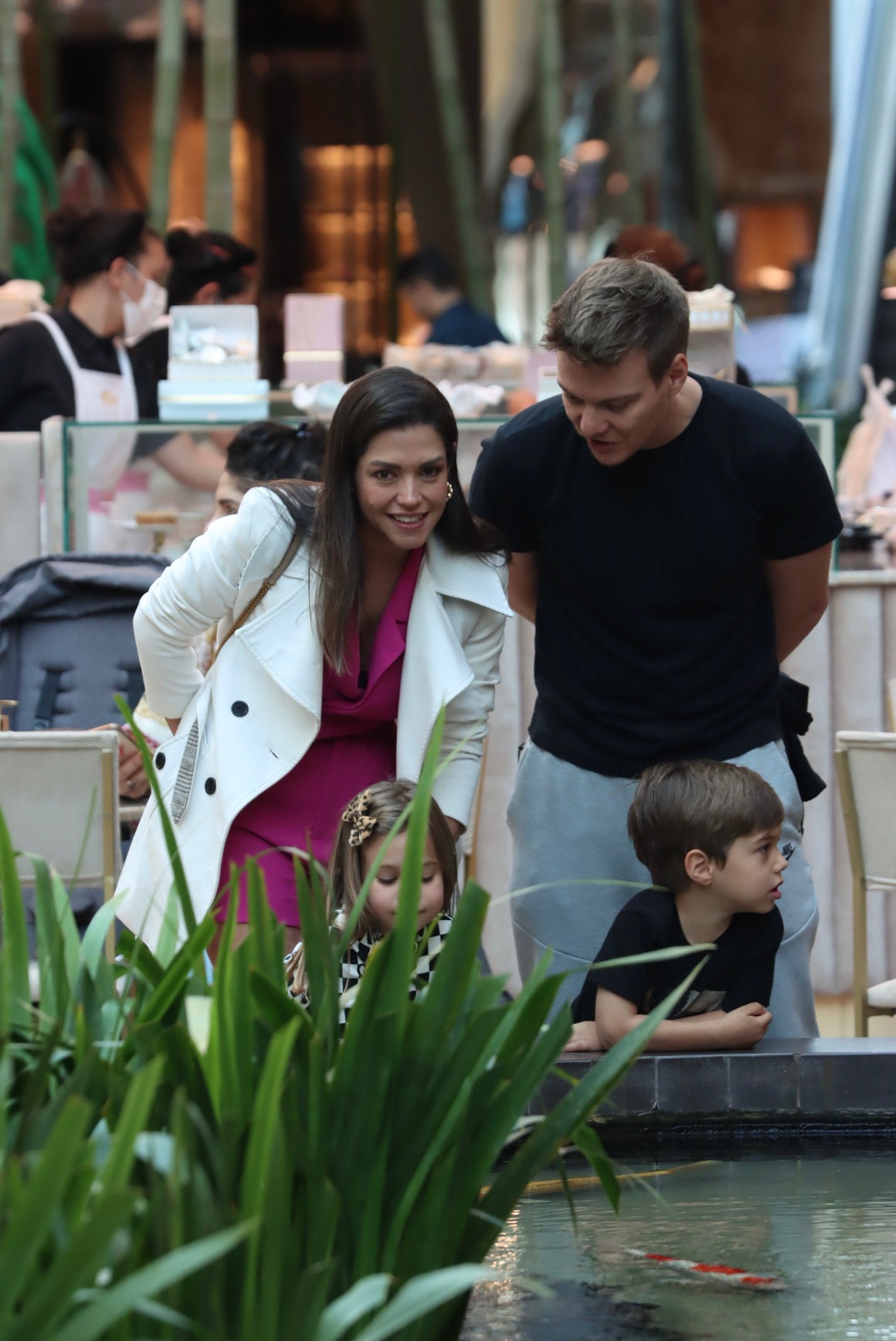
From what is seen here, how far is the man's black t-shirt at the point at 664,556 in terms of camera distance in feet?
8.29

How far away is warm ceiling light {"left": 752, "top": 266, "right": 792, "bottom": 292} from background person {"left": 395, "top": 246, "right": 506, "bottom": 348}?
212 inches

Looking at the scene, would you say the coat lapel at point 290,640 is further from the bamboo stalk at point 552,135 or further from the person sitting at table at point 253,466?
the bamboo stalk at point 552,135

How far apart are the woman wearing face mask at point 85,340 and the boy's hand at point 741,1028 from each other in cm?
261

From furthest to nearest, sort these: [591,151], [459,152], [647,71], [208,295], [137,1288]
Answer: [591,151] → [647,71] → [459,152] → [208,295] → [137,1288]

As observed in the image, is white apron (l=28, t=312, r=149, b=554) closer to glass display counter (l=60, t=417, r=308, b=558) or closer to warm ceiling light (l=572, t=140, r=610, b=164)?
glass display counter (l=60, t=417, r=308, b=558)

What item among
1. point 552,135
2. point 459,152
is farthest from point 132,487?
point 459,152

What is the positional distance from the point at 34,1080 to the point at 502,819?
9.83ft

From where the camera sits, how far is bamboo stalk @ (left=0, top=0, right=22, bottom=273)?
6.96 meters

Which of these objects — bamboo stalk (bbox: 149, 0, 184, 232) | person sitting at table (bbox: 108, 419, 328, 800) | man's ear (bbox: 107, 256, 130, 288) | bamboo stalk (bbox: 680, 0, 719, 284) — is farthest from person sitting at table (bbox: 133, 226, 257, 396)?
bamboo stalk (bbox: 680, 0, 719, 284)

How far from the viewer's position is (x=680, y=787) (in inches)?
96.8

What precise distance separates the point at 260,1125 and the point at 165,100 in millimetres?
6527

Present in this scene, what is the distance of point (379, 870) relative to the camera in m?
2.43

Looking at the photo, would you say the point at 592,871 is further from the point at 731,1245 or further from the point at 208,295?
the point at 208,295

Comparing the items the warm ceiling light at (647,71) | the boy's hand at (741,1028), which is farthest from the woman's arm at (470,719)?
the warm ceiling light at (647,71)
